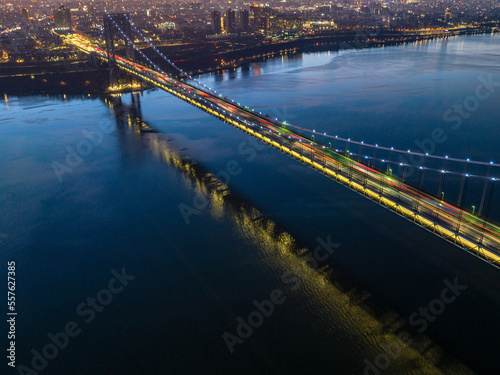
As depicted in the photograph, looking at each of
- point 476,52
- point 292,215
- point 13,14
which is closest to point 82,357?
point 292,215

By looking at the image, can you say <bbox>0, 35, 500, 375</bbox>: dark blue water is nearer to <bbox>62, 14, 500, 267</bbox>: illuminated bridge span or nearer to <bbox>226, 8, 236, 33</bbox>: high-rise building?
<bbox>62, 14, 500, 267</bbox>: illuminated bridge span

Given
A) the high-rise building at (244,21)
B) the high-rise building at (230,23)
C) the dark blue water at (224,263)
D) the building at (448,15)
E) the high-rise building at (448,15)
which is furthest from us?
the high-rise building at (448,15)

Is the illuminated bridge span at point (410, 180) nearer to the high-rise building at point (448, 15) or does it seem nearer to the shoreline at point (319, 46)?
the shoreline at point (319, 46)

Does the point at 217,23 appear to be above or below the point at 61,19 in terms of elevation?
below

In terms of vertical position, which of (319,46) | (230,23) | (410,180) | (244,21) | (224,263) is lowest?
(224,263)

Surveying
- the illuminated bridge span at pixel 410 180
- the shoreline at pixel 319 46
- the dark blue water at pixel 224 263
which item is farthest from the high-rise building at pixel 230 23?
the dark blue water at pixel 224 263

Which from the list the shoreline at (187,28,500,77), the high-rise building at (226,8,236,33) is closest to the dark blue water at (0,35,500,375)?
the shoreline at (187,28,500,77)

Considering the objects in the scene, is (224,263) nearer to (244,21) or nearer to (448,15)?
(244,21)

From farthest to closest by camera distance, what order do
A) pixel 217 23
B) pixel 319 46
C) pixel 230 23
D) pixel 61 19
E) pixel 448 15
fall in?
pixel 448 15 < pixel 61 19 < pixel 217 23 < pixel 230 23 < pixel 319 46

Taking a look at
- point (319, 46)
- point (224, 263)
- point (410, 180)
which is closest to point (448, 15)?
point (319, 46)
